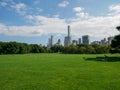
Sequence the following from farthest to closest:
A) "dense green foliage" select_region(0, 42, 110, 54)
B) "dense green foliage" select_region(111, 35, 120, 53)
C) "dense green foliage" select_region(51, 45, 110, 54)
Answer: "dense green foliage" select_region(0, 42, 110, 54), "dense green foliage" select_region(51, 45, 110, 54), "dense green foliage" select_region(111, 35, 120, 53)

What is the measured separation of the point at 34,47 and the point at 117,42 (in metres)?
116

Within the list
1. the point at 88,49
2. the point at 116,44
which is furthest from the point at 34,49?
the point at 116,44

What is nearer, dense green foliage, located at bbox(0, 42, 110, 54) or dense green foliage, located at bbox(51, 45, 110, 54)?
dense green foliage, located at bbox(51, 45, 110, 54)

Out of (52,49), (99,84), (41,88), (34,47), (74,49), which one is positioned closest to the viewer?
(41,88)

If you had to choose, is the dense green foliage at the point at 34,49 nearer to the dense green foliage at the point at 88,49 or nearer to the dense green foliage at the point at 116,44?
the dense green foliage at the point at 88,49

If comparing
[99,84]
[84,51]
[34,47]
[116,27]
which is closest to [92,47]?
[84,51]

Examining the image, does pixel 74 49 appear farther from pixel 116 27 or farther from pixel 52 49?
pixel 116 27

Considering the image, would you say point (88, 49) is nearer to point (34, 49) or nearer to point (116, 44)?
point (34, 49)

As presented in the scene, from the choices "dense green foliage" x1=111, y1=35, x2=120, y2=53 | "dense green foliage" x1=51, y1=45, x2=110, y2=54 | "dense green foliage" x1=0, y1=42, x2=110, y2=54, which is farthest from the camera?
"dense green foliage" x1=0, y1=42, x2=110, y2=54

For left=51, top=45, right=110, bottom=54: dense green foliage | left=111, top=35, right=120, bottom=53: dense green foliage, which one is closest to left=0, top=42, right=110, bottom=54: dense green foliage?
left=51, top=45, right=110, bottom=54: dense green foliage

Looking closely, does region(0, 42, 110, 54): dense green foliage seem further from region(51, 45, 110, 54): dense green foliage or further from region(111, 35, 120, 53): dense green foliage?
region(111, 35, 120, 53): dense green foliage

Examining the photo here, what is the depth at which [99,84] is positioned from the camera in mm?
17484

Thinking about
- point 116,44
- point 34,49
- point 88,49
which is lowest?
point 116,44

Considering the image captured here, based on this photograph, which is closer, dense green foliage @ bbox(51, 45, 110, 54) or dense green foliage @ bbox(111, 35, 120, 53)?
dense green foliage @ bbox(111, 35, 120, 53)
